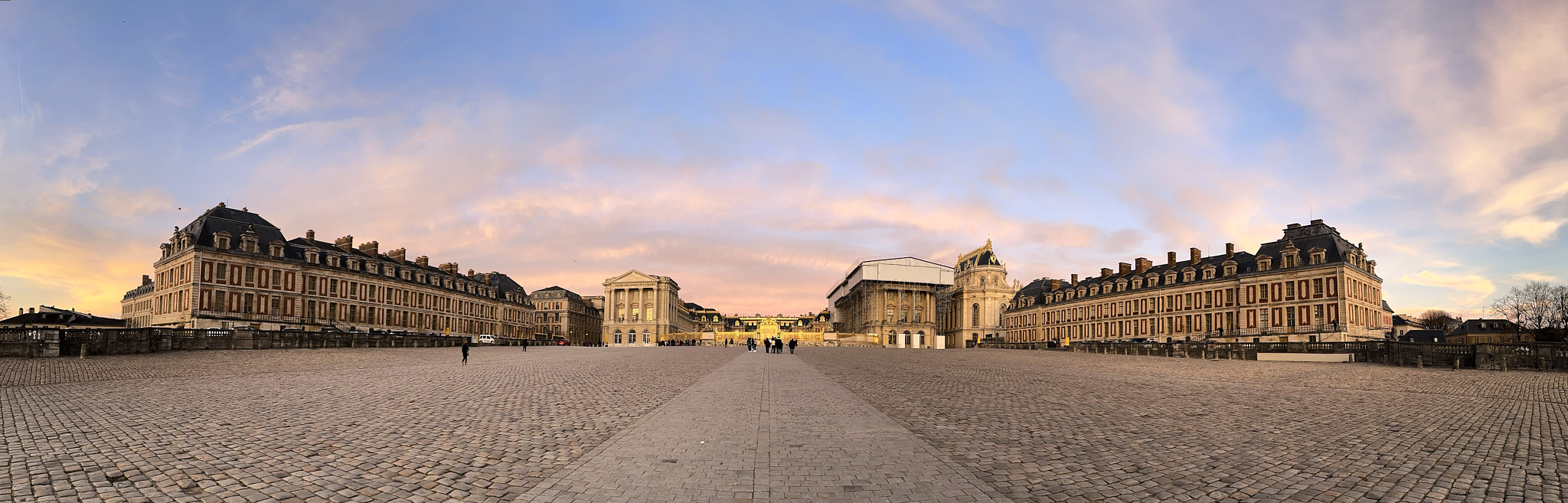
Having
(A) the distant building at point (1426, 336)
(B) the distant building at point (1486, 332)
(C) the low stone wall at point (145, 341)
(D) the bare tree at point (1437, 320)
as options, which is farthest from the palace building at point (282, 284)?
(D) the bare tree at point (1437, 320)

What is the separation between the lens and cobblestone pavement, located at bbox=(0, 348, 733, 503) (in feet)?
21.9

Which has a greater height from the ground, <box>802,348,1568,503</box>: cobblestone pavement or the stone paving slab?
the stone paving slab

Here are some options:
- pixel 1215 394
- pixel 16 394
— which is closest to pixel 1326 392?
pixel 1215 394

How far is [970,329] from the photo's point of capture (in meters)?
130

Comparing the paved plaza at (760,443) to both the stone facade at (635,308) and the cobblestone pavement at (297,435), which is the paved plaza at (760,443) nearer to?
the cobblestone pavement at (297,435)

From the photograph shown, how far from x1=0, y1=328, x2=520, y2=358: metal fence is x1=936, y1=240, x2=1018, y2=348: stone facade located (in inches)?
3762

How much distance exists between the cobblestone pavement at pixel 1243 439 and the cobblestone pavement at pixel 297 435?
4655mm

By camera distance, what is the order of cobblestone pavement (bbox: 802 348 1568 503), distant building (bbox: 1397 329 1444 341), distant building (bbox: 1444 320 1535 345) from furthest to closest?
distant building (bbox: 1444 320 1535 345), distant building (bbox: 1397 329 1444 341), cobblestone pavement (bbox: 802 348 1568 503)

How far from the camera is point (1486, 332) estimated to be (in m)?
82.5

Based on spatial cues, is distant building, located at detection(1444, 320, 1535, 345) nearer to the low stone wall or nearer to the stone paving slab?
the stone paving slab

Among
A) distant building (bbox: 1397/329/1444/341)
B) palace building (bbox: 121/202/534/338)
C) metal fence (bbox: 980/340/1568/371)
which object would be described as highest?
palace building (bbox: 121/202/534/338)

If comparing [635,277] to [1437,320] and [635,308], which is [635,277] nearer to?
[635,308]

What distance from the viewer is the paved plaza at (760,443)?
A: 6691 mm

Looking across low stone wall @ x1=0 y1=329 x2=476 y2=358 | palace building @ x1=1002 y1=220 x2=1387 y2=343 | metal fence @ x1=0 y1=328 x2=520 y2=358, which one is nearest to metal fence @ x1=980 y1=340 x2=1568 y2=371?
palace building @ x1=1002 y1=220 x2=1387 y2=343
